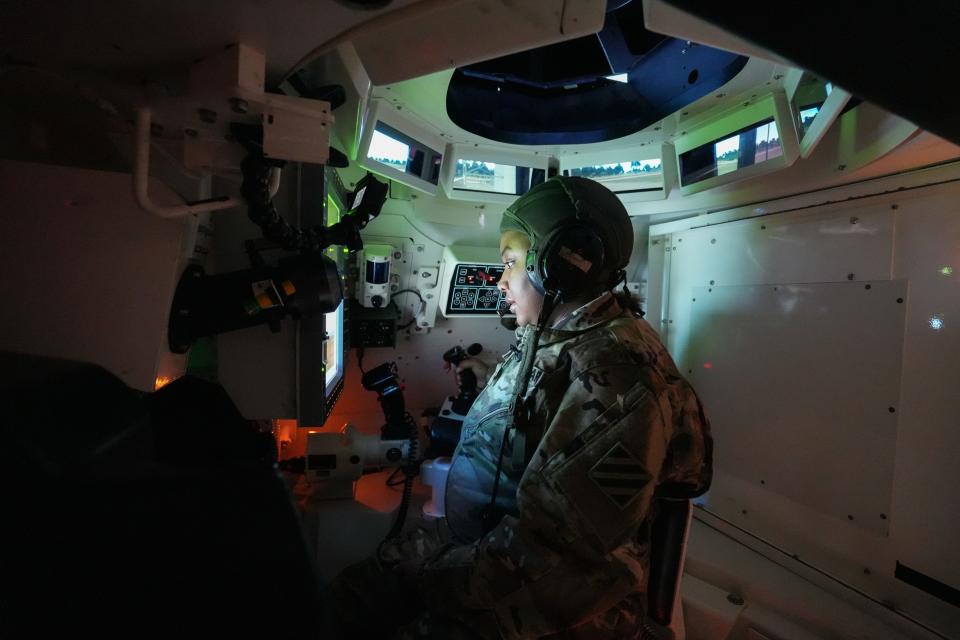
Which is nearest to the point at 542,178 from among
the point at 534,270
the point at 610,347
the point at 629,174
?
the point at 629,174

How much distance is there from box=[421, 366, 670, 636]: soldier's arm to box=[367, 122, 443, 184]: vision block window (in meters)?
1.94

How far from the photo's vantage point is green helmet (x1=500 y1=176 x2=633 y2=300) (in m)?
1.56

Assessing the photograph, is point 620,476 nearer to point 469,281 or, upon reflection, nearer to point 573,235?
point 573,235

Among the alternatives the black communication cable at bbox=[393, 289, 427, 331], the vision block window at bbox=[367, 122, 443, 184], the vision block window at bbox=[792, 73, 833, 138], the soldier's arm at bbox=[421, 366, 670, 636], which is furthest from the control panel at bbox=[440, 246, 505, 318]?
the soldier's arm at bbox=[421, 366, 670, 636]

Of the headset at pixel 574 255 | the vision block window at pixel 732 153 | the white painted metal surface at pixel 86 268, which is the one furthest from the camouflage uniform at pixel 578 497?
the vision block window at pixel 732 153

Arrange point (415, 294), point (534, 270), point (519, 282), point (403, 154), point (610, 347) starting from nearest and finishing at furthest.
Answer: point (610, 347) → point (534, 270) → point (519, 282) → point (403, 154) → point (415, 294)

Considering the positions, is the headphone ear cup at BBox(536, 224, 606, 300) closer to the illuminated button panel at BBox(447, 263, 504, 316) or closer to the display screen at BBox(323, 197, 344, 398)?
the display screen at BBox(323, 197, 344, 398)

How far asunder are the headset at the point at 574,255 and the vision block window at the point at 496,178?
1.31m

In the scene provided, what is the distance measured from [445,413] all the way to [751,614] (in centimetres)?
231

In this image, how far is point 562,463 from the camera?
1.25 m

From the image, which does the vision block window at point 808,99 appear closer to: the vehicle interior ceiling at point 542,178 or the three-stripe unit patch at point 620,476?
the vehicle interior ceiling at point 542,178

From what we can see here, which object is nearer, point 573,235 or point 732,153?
point 573,235

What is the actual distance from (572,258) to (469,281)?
6.64ft

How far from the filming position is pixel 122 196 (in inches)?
49.5
